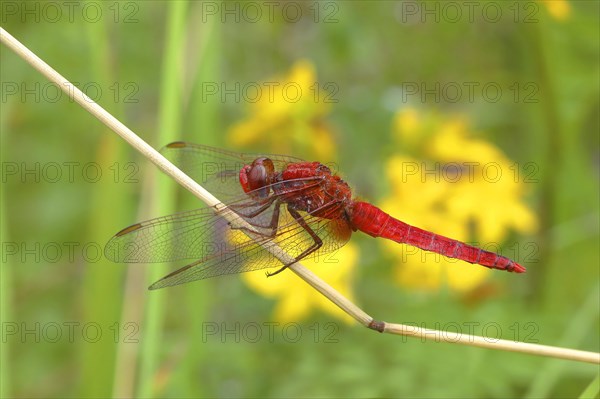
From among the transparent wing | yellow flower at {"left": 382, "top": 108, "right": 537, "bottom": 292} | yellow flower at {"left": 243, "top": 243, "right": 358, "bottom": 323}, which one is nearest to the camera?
the transparent wing

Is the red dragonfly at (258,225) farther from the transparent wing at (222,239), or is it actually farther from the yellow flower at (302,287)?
the yellow flower at (302,287)

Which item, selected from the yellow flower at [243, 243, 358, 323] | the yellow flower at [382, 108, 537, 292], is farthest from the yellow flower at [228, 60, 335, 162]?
the yellow flower at [243, 243, 358, 323]

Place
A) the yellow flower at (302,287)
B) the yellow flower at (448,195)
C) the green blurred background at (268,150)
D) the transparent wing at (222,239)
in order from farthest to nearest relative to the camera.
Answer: the yellow flower at (448,195) → the yellow flower at (302,287) → the green blurred background at (268,150) → the transparent wing at (222,239)

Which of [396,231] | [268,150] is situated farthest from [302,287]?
[268,150]

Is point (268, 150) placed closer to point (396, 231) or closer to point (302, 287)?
point (302, 287)

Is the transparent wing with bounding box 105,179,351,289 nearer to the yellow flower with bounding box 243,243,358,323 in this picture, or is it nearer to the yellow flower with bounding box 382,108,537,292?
the yellow flower with bounding box 243,243,358,323

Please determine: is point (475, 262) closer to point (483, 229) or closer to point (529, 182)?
point (483, 229)

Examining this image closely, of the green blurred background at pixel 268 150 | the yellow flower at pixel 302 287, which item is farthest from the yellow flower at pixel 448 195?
the yellow flower at pixel 302 287
